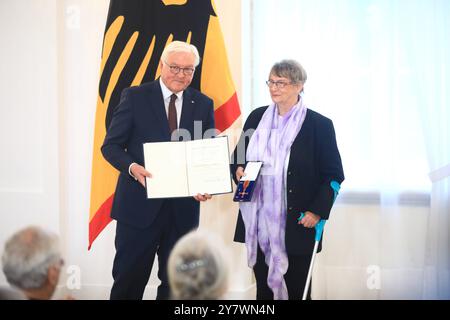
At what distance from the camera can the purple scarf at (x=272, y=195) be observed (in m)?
3.27

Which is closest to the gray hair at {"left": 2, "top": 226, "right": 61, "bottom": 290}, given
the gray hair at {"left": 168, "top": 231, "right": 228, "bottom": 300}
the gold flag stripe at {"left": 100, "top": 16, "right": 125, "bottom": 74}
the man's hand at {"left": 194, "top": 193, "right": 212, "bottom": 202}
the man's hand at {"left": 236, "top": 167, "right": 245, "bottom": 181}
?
the gray hair at {"left": 168, "top": 231, "right": 228, "bottom": 300}

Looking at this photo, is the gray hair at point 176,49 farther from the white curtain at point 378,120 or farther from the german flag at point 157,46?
the white curtain at point 378,120

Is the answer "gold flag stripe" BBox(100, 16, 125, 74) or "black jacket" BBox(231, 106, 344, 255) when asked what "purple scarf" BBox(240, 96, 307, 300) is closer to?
"black jacket" BBox(231, 106, 344, 255)

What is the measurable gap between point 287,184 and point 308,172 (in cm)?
13

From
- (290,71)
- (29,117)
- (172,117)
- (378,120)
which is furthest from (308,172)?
(29,117)

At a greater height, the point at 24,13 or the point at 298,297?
the point at 24,13

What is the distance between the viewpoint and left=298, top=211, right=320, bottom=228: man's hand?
10.5ft

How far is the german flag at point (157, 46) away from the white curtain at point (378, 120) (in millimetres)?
506

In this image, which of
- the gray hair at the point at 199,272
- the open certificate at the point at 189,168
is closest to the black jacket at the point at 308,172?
the open certificate at the point at 189,168

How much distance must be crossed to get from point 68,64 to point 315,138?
186 cm

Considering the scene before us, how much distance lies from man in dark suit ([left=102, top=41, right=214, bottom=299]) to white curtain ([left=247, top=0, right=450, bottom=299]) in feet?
3.08

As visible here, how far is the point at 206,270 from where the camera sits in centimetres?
179
